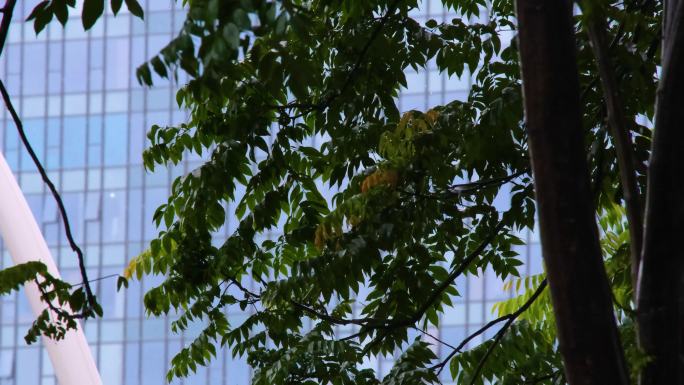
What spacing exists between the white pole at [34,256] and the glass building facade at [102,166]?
24732mm

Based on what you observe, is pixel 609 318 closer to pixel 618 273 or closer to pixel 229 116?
pixel 618 273

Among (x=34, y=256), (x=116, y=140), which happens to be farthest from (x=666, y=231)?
(x=116, y=140)

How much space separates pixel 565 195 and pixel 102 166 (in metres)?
42.2

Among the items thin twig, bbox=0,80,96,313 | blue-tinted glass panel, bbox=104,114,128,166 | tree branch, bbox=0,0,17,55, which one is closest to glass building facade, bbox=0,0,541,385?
blue-tinted glass panel, bbox=104,114,128,166

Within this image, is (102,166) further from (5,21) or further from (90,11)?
(5,21)

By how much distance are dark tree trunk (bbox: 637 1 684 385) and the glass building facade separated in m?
37.9

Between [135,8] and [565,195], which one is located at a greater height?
[135,8]

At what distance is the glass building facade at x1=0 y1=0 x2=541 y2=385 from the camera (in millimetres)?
42531

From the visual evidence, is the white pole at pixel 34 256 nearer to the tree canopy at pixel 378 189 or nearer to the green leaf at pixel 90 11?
the tree canopy at pixel 378 189

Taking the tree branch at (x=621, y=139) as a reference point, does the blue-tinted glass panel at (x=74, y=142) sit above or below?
above

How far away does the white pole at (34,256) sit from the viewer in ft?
50.3

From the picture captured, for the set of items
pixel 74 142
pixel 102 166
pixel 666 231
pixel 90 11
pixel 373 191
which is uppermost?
pixel 74 142

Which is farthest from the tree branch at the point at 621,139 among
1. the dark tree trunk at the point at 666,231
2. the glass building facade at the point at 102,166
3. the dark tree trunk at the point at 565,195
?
the glass building facade at the point at 102,166

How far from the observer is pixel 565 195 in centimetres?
272
